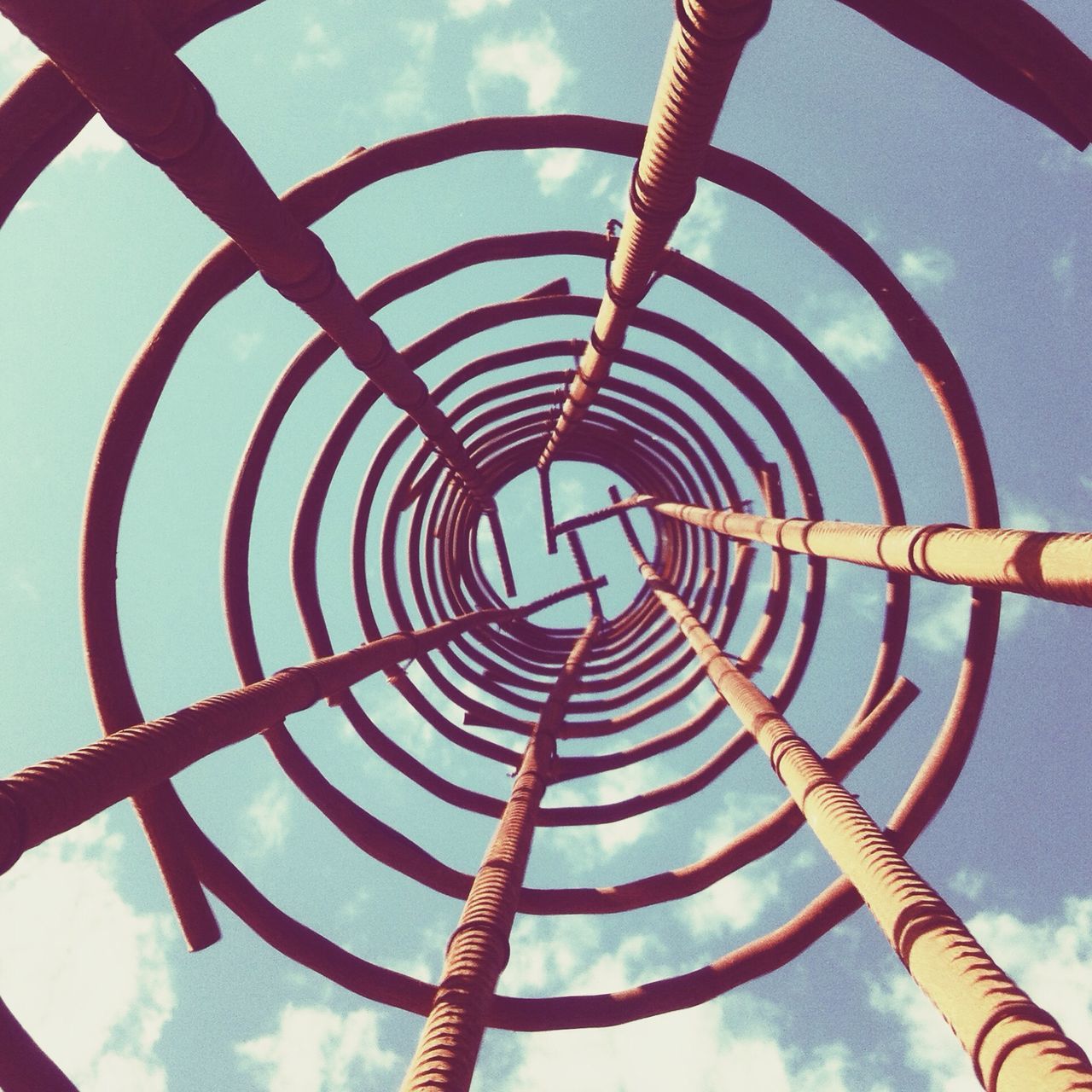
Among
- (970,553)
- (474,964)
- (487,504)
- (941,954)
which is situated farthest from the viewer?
(487,504)

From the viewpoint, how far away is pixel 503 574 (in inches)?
671

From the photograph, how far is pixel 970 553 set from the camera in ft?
13.5

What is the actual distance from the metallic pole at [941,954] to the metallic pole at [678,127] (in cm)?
403

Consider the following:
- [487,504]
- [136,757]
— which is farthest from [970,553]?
[487,504]

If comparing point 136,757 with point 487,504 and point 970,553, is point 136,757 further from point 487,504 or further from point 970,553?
point 487,504

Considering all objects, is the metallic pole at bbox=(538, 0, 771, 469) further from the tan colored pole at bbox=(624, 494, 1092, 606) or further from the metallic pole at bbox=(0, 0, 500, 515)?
the tan colored pole at bbox=(624, 494, 1092, 606)

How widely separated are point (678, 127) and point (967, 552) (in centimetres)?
283

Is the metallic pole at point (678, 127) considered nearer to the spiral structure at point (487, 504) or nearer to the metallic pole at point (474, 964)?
the spiral structure at point (487, 504)

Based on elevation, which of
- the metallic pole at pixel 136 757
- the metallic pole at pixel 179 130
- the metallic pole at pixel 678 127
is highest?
the metallic pole at pixel 678 127

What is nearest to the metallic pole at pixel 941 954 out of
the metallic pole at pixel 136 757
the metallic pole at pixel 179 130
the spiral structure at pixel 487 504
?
the spiral structure at pixel 487 504

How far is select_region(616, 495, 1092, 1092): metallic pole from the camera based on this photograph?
299 centimetres

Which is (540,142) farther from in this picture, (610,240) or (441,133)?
(610,240)

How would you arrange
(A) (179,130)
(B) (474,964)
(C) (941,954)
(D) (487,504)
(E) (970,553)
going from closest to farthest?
(A) (179,130)
(C) (941,954)
(E) (970,553)
(B) (474,964)
(D) (487,504)

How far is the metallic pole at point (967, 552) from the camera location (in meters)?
3.32
